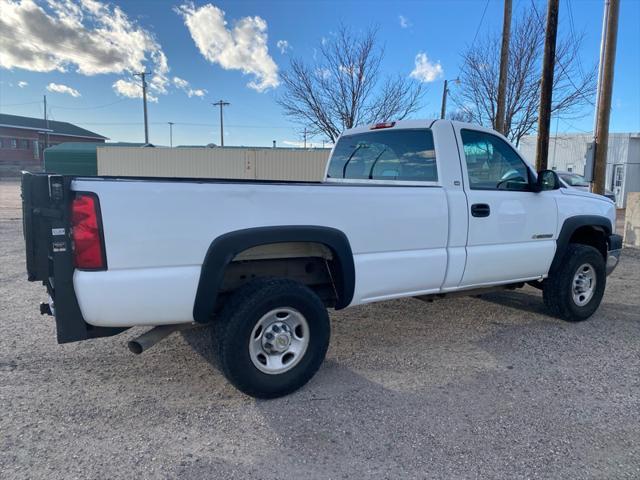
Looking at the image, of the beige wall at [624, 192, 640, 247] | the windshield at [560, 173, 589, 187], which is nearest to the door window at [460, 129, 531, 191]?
the beige wall at [624, 192, 640, 247]

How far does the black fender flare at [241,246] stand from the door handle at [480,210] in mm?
1326

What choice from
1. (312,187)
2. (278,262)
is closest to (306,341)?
(278,262)

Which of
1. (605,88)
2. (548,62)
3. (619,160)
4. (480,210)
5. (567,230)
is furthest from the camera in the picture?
(619,160)

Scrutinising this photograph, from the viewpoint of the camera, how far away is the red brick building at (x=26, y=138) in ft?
205

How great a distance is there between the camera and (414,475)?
2523mm

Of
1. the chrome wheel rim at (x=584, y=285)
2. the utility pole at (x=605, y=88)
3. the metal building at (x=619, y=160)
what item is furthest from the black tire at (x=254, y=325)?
the metal building at (x=619, y=160)

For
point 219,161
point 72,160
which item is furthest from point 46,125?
point 219,161

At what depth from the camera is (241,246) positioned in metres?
2.99

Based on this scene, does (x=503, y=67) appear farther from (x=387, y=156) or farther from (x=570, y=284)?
(x=387, y=156)

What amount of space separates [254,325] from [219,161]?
23.5 m

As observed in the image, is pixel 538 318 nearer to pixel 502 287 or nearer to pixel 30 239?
pixel 502 287

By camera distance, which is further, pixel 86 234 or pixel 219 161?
pixel 219 161

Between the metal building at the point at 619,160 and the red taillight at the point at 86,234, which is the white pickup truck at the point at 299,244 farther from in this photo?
the metal building at the point at 619,160

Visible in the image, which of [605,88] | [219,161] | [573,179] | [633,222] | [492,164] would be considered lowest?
[633,222]
